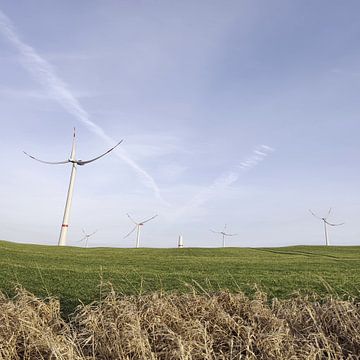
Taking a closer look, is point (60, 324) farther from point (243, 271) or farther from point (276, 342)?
point (243, 271)

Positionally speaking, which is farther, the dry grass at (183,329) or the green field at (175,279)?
the green field at (175,279)

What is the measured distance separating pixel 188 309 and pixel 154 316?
111 cm

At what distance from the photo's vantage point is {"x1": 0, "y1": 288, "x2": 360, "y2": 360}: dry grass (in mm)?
9555

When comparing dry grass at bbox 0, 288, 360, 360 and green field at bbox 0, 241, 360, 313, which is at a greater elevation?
green field at bbox 0, 241, 360, 313

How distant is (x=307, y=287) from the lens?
582 inches

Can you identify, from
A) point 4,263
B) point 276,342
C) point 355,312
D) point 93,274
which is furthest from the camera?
point 4,263

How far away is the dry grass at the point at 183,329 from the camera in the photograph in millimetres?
9555

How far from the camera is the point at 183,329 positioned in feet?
34.2

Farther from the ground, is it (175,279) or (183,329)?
(175,279)

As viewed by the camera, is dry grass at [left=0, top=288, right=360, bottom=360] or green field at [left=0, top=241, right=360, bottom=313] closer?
dry grass at [left=0, top=288, right=360, bottom=360]

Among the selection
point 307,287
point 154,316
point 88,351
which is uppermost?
point 307,287

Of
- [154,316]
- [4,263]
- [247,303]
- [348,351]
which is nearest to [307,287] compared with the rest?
[247,303]

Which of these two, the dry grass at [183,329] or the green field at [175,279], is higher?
the green field at [175,279]

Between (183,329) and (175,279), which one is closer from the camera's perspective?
(183,329)
